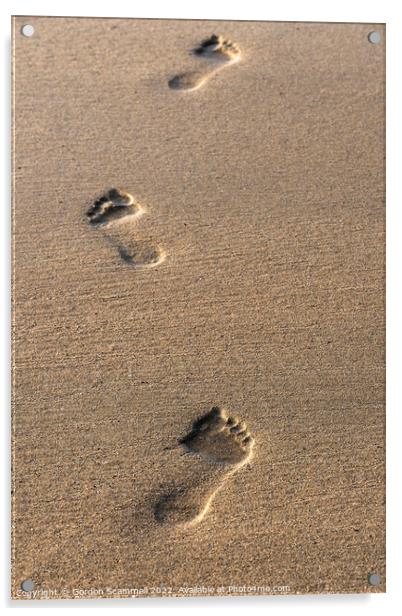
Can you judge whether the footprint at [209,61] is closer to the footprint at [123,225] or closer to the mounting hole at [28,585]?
the footprint at [123,225]

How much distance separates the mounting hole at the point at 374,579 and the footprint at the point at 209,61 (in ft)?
5.02

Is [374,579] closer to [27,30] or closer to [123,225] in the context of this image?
[123,225]

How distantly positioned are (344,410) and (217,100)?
101cm

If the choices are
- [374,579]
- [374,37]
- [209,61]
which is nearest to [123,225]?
[209,61]

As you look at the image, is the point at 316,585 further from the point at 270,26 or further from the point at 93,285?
the point at 270,26

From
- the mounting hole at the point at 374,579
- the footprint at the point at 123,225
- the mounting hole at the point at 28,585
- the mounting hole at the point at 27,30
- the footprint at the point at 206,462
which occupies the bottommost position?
the mounting hole at the point at 374,579

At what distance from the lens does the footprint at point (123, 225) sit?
5.04 ft

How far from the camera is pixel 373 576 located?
58.6 inches

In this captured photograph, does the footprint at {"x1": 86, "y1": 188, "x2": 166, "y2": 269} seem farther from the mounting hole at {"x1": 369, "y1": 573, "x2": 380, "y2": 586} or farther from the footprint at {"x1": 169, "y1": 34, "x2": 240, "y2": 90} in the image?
the mounting hole at {"x1": 369, "y1": 573, "x2": 380, "y2": 586}

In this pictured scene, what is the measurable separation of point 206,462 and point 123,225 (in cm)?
74

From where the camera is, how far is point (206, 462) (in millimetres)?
1489

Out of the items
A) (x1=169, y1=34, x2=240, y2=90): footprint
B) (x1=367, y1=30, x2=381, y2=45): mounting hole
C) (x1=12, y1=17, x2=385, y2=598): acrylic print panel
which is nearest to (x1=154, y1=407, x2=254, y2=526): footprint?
(x1=12, y1=17, x2=385, y2=598): acrylic print panel

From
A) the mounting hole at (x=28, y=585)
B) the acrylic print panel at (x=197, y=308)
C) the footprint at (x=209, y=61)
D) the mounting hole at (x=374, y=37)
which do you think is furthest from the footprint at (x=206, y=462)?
the mounting hole at (x=374, y=37)

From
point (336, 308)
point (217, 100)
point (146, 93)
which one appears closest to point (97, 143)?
point (146, 93)
